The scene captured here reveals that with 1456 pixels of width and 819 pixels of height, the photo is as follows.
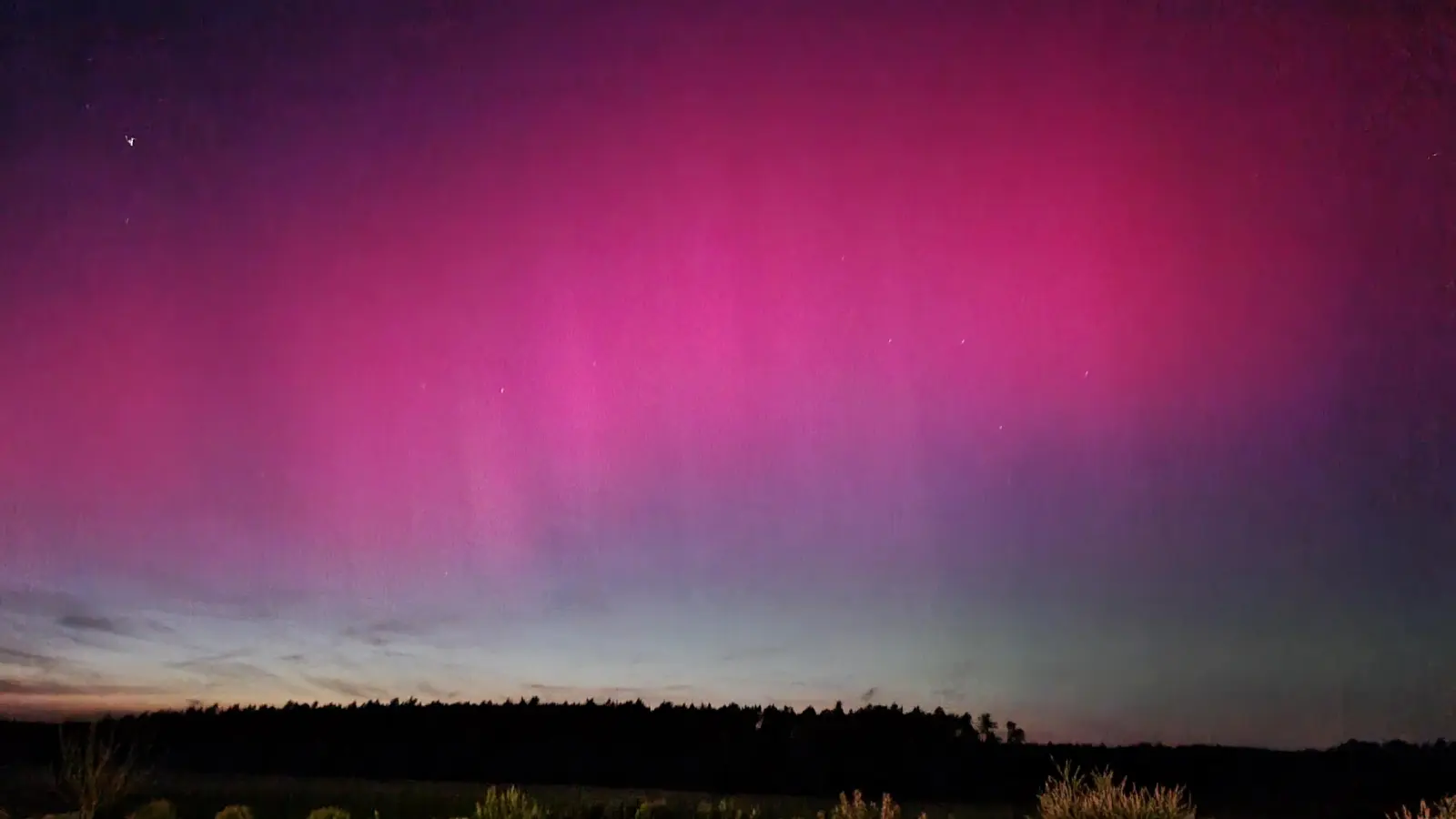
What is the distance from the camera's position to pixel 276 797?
25.2 metres

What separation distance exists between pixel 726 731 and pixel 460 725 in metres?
11.1

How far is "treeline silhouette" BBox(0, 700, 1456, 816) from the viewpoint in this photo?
43.8 meters

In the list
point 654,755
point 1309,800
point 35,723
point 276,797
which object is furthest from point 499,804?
point 35,723

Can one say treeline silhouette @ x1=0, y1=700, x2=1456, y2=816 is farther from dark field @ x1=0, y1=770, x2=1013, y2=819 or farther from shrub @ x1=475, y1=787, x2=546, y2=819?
shrub @ x1=475, y1=787, x2=546, y2=819

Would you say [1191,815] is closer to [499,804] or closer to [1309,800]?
[499,804]

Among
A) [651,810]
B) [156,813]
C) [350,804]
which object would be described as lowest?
[156,813]

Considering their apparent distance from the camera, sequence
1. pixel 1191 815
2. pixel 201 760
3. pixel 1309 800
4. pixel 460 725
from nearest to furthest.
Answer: pixel 1191 815 → pixel 1309 800 → pixel 201 760 → pixel 460 725

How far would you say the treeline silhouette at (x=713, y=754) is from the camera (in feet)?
144

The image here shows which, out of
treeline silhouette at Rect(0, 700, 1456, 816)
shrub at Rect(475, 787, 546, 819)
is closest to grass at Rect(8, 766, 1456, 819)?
shrub at Rect(475, 787, 546, 819)

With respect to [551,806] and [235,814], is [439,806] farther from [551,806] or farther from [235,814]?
[235,814]

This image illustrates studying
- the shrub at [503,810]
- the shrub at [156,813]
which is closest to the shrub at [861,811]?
the shrub at [503,810]

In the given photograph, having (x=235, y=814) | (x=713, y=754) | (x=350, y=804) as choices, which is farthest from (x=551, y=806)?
(x=713, y=754)

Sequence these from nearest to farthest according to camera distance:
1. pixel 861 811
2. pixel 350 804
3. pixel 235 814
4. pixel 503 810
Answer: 1. pixel 503 810
2. pixel 861 811
3. pixel 235 814
4. pixel 350 804

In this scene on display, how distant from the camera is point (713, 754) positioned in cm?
5000
